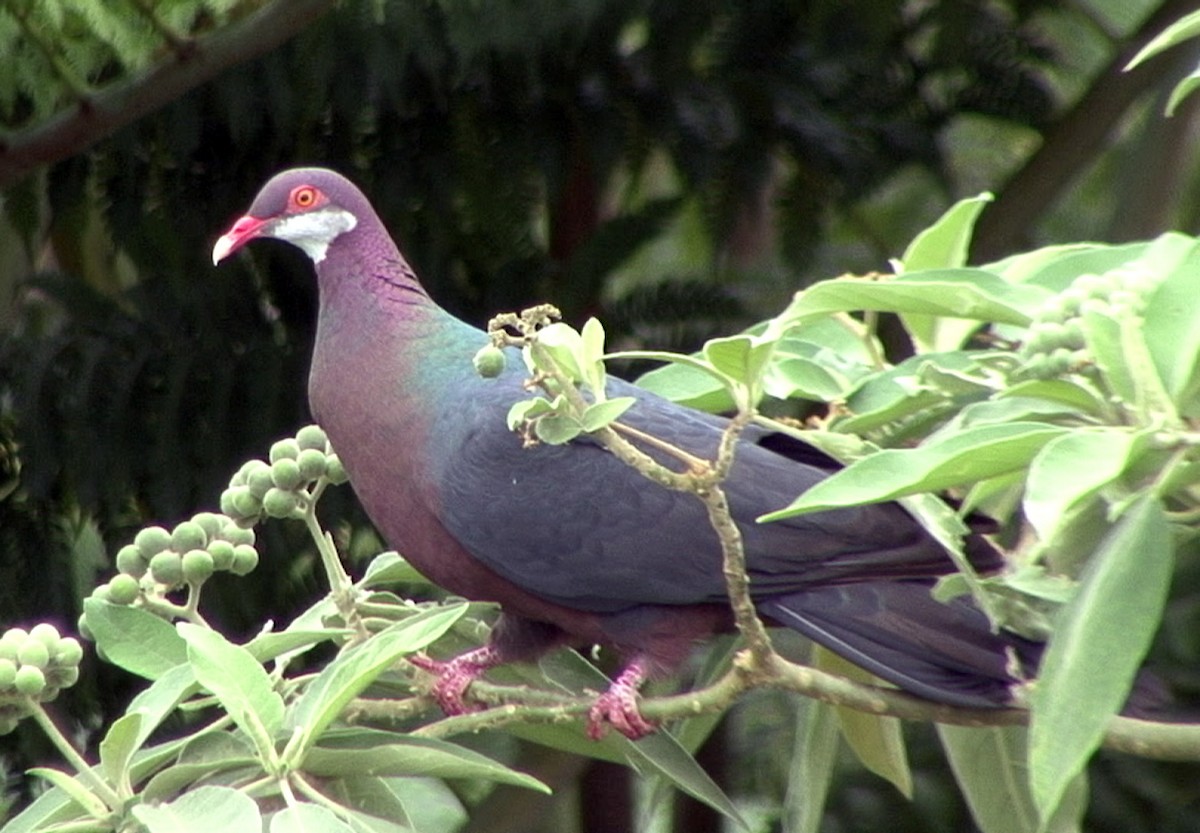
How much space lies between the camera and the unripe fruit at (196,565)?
5.01 feet

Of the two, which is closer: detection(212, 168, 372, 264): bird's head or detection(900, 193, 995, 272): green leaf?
detection(900, 193, 995, 272): green leaf

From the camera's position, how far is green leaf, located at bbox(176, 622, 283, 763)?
52.0 inches

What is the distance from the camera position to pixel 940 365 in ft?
5.31

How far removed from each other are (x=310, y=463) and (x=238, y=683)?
36 cm

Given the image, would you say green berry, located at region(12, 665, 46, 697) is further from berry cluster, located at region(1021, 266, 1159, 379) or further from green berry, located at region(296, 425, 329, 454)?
berry cluster, located at region(1021, 266, 1159, 379)

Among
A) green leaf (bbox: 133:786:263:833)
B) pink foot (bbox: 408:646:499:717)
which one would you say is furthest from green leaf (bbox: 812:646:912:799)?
green leaf (bbox: 133:786:263:833)

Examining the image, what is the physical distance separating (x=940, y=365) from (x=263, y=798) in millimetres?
681

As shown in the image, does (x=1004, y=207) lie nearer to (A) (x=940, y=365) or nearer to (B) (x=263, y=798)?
(A) (x=940, y=365)

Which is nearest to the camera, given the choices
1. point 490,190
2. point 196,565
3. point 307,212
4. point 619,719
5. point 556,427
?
point 556,427

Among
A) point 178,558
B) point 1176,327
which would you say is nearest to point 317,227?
point 178,558

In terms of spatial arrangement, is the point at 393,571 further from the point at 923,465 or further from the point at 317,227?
the point at 923,465

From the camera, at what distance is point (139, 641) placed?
1.54 metres

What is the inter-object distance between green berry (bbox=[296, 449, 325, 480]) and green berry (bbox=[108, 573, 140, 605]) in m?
0.18

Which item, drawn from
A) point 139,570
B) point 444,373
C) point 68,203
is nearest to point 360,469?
point 444,373
